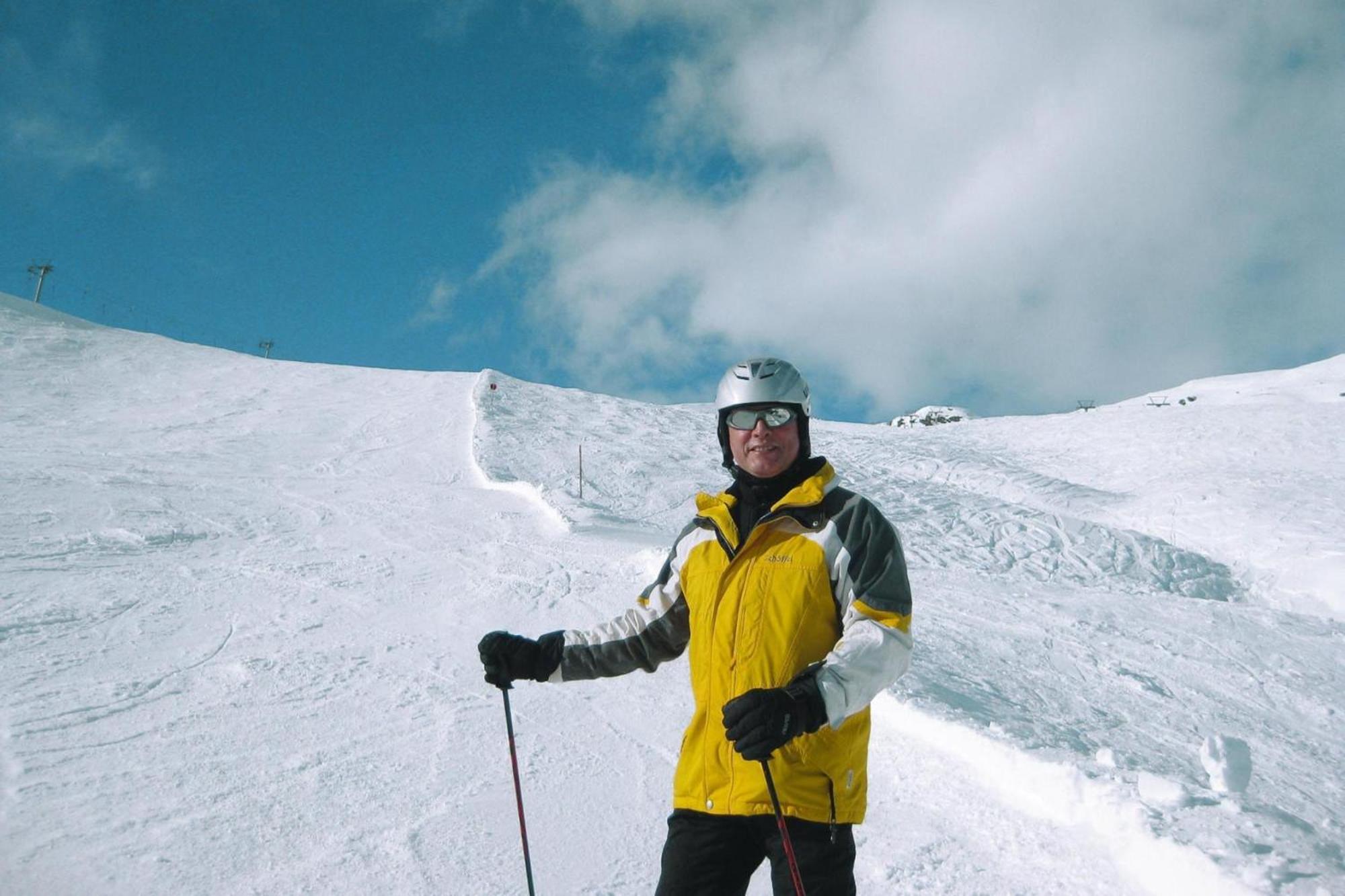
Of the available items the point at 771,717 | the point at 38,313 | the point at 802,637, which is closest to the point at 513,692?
the point at 802,637

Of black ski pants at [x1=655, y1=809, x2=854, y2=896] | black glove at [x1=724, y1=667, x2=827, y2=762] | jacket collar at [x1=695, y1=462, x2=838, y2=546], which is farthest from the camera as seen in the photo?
jacket collar at [x1=695, y1=462, x2=838, y2=546]

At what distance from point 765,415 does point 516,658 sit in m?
1.21

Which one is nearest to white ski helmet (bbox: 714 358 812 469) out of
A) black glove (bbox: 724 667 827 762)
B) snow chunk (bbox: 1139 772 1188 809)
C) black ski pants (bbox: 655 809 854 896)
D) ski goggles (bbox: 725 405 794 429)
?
ski goggles (bbox: 725 405 794 429)

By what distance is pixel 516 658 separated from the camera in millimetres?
2885

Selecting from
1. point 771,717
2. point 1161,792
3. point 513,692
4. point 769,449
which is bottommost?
point 1161,792

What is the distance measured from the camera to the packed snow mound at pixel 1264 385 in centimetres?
5900

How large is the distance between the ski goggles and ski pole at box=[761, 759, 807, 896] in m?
1.05

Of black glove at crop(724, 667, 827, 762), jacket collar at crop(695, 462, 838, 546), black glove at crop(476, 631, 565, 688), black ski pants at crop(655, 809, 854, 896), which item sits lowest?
black ski pants at crop(655, 809, 854, 896)

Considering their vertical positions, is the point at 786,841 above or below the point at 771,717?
below

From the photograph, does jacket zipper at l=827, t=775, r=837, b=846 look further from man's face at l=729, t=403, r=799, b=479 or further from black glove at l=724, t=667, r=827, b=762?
man's face at l=729, t=403, r=799, b=479

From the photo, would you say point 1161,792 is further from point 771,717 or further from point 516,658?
point 516,658

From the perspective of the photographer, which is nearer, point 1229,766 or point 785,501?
point 785,501

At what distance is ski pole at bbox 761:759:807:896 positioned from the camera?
2145 millimetres

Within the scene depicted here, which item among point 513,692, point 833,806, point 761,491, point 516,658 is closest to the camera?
point 833,806
